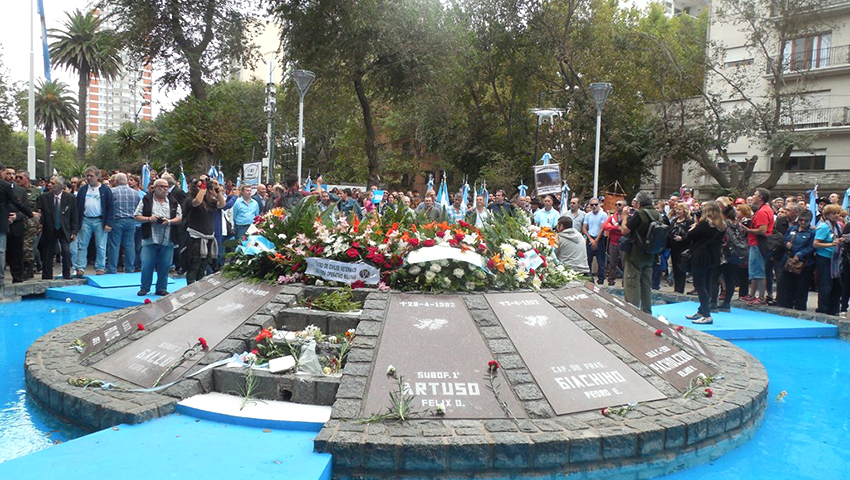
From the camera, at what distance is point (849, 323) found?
9.62m

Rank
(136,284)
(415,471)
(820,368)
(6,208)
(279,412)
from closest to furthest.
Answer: (415,471)
(279,412)
(820,368)
(6,208)
(136,284)

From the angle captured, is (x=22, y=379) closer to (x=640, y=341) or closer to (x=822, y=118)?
(x=640, y=341)

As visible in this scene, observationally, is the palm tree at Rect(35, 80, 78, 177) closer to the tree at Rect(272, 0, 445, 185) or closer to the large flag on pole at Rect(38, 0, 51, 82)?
the large flag on pole at Rect(38, 0, 51, 82)

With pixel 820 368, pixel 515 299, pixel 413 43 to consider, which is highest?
pixel 413 43

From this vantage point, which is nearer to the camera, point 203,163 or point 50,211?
point 50,211

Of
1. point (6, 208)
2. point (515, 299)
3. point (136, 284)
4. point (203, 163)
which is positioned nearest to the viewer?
point (515, 299)

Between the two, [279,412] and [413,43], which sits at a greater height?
[413,43]

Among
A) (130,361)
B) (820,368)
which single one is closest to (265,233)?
(130,361)

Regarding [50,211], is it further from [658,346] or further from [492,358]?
[658,346]

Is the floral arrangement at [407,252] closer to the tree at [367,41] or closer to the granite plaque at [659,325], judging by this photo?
the granite plaque at [659,325]

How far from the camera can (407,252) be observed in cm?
633

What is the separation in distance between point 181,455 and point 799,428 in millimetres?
5171

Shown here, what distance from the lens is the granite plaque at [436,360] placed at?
4664mm

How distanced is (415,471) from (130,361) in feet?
10.1
